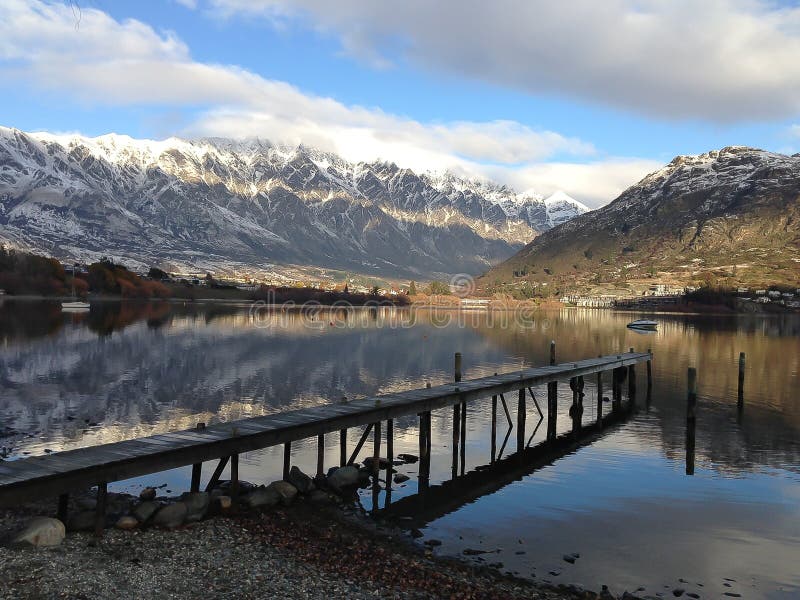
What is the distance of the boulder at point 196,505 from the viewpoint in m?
20.9

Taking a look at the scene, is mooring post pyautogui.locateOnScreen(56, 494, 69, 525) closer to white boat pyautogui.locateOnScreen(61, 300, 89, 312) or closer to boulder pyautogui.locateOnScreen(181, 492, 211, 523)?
boulder pyautogui.locateOnScreen(181, 492, 211, 523)

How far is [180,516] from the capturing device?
2041 cm

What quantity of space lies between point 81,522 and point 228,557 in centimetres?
448

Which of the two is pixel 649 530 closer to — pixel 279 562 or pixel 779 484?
pixel 779 484

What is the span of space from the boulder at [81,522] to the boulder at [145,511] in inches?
46.5

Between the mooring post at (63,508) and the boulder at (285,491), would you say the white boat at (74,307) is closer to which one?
the boulder at (285,491)

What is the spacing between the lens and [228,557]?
18.1 metres

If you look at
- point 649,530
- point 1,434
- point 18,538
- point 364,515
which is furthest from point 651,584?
point 1,434

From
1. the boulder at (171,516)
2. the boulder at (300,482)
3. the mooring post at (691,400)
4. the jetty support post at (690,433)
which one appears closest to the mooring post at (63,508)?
the boulder at (171,516)

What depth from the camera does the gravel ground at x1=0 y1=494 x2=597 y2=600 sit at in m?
15.8

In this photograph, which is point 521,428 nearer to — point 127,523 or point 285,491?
point 285,491

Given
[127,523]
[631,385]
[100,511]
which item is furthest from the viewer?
[631,385]

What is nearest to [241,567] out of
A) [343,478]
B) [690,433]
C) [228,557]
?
[228,557]

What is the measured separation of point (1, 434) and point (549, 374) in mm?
30747
